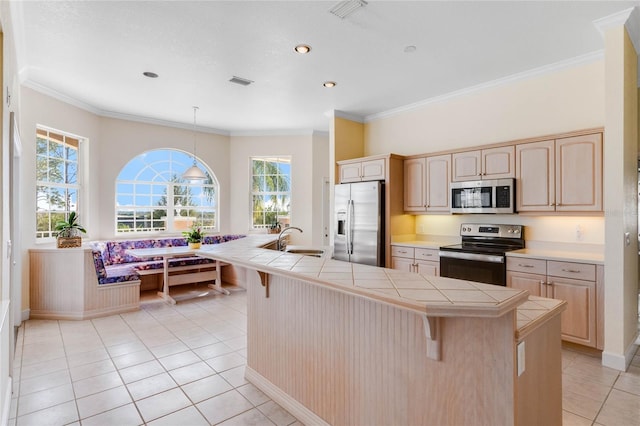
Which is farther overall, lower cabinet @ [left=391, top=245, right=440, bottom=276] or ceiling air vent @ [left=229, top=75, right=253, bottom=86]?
lower cabinet @ [left=391, top=245, right=440, bottom=276]

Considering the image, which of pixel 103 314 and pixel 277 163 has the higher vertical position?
pixel 277 163

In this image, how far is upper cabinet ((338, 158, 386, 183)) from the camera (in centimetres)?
468

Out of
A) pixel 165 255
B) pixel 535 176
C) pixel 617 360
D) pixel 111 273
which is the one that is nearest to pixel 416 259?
pixel 535 176

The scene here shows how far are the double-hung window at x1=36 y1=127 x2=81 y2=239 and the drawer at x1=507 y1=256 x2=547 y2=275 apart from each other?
18.7 ft

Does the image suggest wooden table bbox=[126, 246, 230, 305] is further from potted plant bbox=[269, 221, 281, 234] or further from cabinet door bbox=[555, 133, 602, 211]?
cabinet door bbox=[555, 133, 602, 211]

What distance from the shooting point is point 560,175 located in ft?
11.0

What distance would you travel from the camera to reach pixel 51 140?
462 cm

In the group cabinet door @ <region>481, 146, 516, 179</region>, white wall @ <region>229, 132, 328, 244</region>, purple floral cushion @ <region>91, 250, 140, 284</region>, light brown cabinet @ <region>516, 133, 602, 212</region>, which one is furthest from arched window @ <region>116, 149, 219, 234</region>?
light brown cabinet @ <region>516, 133, 602, 212</region>

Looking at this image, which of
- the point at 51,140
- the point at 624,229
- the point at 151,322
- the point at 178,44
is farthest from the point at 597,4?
the point at 51,140

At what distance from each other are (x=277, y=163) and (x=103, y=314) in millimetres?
3928

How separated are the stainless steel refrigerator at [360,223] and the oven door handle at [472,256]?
90 centimetres

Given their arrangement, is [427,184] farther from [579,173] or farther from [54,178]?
[54,178]

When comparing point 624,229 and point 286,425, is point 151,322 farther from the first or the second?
point 624,229

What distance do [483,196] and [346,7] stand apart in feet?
A: 8.34
